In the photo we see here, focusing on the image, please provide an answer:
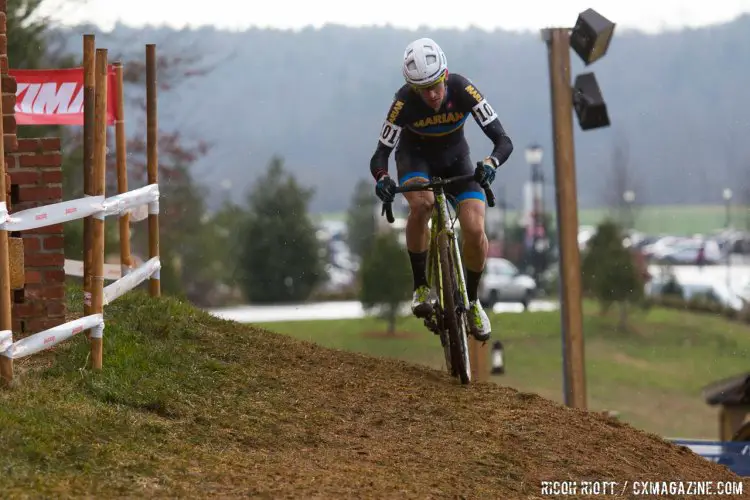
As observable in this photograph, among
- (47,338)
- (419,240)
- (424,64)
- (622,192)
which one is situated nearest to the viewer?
(47,338)

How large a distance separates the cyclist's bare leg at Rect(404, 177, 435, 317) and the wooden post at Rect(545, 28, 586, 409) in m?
5.45

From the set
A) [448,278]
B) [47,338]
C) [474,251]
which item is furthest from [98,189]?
[474,251]

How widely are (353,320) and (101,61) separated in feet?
138

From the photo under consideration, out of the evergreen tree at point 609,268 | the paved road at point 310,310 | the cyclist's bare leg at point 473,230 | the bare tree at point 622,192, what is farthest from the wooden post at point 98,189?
the bare tree at point 622,192

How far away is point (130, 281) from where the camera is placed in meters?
10.5

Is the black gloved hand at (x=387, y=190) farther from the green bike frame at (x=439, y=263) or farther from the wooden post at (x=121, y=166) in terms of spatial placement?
the wooden post at (x=121, y=166)

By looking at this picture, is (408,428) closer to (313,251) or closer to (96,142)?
(96,142)

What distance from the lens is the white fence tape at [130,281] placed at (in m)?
9.90

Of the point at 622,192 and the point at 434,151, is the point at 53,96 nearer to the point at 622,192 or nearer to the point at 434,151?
the point at 434,151

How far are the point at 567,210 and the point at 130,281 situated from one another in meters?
6.78

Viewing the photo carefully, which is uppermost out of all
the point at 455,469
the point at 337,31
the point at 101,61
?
the point at 337,31

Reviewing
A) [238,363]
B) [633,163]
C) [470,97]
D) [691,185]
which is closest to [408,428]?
[238,363]

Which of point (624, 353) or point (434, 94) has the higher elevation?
point (434, 94)

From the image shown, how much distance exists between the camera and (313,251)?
49.4 m
